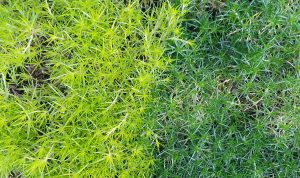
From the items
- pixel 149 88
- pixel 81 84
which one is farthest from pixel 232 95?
pixel 81 84

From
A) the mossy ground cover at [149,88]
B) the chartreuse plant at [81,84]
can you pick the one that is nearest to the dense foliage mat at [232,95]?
the mossy ground cover at [149,88]

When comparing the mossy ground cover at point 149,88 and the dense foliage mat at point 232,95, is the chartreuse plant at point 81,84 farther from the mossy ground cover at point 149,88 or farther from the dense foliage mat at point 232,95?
the dense foliage mat at point 232,95

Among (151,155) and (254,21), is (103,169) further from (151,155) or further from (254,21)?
(254,21)

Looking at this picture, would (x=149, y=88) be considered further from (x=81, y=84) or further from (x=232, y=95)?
(x=232, y=95)

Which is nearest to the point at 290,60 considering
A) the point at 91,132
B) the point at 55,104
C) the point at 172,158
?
the point at 172,158

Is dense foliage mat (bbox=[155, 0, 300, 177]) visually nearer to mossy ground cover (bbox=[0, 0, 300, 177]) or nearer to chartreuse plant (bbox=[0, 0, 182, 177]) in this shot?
mossy ground cover (bbox=[0, 0, 300, 177])

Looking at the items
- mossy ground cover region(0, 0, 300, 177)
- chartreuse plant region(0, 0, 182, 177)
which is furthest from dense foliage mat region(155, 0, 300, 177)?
chartreuse plant region(0, 0, 182, 177)
